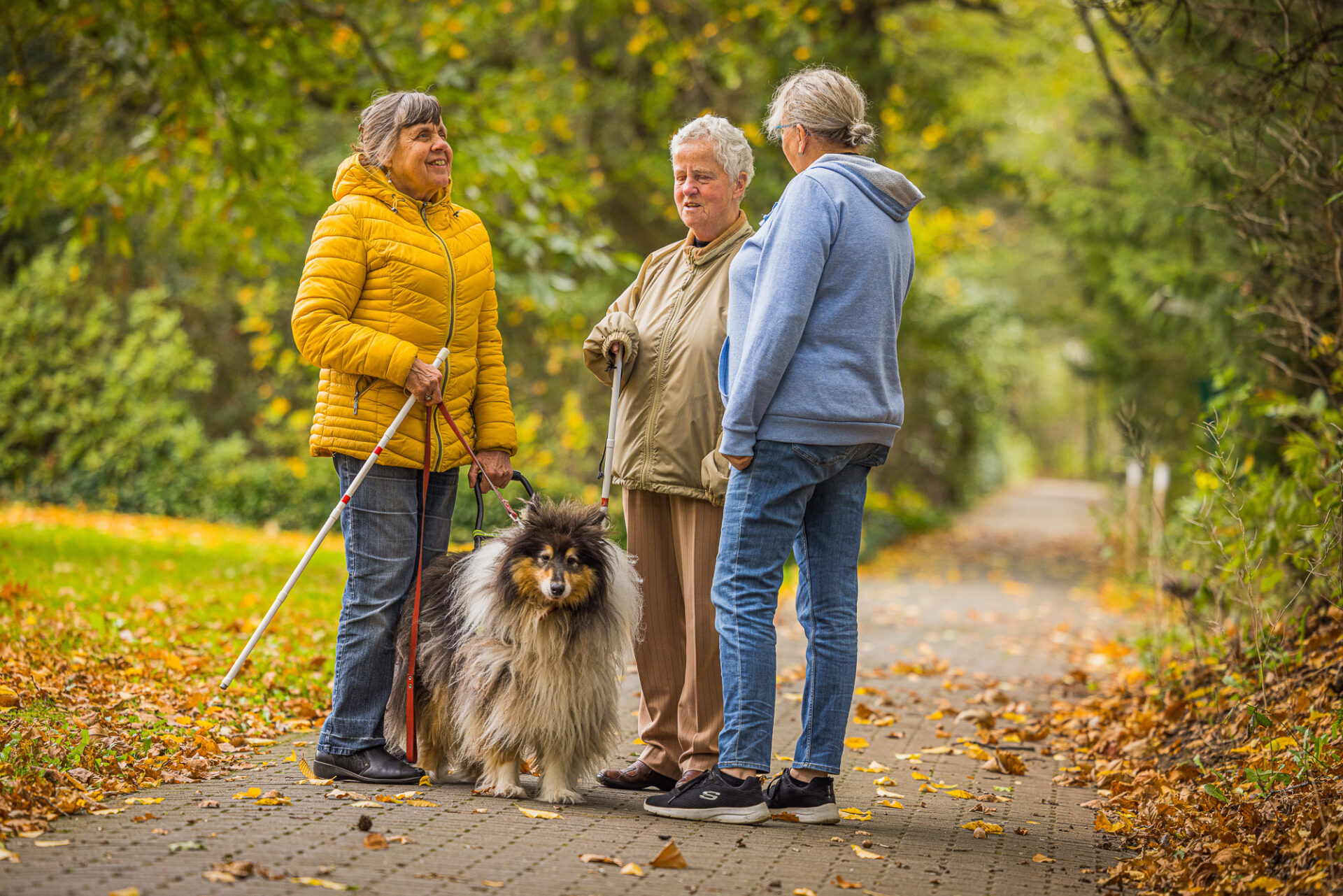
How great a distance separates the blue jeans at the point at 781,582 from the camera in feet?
11.4

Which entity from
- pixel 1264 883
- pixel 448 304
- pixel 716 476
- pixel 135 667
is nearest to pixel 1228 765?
pixel 1264 883

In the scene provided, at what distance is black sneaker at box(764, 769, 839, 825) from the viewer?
3.61 meters

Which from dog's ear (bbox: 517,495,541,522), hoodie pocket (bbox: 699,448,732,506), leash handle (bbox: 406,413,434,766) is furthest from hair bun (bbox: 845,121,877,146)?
leash handle (bbox: 406,413,434,766)

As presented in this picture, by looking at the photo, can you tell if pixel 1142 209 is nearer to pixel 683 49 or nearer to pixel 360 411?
pixel 683 49

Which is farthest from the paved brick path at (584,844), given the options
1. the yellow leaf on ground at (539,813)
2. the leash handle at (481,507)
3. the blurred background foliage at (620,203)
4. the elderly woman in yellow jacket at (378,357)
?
the blurred background foliage at (620,203)

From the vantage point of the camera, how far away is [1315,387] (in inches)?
272

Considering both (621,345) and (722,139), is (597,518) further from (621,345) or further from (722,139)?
(722,139)

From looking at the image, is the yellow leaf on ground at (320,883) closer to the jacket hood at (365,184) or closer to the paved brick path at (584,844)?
the paved brick path at (584,844)

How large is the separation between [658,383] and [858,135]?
106 cm

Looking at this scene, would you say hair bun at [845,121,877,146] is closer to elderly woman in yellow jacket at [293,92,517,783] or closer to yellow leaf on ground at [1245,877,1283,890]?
elderly woman in yellow jacket at [293,92,517,783]

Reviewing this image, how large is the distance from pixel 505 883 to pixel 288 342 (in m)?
14.1

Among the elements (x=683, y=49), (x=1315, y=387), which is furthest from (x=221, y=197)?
(x=1315, y=387)

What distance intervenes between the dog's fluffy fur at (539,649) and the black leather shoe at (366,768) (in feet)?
0.65

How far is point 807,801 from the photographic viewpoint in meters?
3.64
